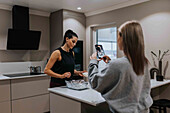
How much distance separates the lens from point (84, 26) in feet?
14.8

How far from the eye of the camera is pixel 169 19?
9.65 feet

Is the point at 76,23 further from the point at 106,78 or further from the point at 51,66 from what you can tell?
the point at 106,78

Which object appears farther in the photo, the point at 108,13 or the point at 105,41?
the point at 105,41

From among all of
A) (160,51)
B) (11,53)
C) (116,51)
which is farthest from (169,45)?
(11,53)

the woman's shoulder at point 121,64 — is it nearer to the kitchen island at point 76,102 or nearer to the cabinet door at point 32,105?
the kitchen island at point 76,102

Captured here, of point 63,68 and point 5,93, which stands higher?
point 63,68

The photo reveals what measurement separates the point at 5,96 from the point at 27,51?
4.55 ft

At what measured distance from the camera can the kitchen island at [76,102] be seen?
1.53m

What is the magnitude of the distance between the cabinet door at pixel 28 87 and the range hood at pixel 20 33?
843 mm

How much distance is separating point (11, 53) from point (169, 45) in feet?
11.4

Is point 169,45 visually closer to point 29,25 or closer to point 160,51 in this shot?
point 160,51

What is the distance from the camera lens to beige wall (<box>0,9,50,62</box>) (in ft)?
12.3

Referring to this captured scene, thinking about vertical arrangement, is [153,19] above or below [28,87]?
above

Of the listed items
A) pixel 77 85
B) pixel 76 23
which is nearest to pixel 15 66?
pixel 76 23
